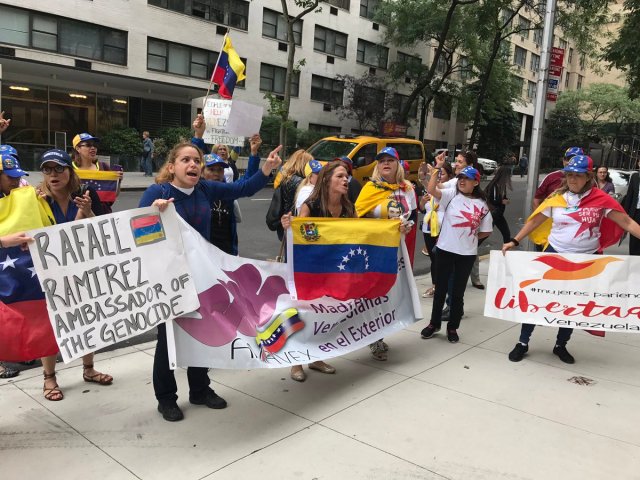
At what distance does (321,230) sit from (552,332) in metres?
3.40

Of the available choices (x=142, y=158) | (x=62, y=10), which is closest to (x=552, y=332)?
(x=142, y=158)

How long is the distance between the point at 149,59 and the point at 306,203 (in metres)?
24.5

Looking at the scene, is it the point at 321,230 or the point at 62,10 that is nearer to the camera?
the point at 321,230

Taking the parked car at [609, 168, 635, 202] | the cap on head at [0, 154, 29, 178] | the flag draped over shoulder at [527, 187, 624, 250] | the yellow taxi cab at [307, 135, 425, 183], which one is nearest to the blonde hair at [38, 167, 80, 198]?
the cap on head at [0, 154, 29, 178]

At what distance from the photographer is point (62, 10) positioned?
2297 cm

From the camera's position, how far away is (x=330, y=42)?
34844 mm

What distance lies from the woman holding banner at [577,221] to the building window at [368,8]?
112 feet

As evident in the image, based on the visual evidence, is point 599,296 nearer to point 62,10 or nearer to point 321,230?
point 321,230

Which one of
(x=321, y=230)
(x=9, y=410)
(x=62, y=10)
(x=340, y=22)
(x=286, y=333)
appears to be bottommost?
(x=9, y=410)

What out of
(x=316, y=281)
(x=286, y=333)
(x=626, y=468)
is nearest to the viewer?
(x=626, y=468)

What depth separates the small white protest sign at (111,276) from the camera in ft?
11.0

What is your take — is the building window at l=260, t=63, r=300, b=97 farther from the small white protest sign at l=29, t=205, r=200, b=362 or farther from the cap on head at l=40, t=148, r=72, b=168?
the small white protest sign at l=29, t=205, r=200, b=362

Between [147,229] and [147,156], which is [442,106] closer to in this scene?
[147,156]

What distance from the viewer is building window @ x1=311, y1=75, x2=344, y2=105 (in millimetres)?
34531
